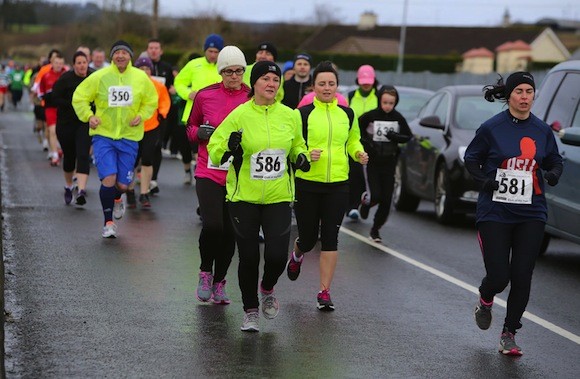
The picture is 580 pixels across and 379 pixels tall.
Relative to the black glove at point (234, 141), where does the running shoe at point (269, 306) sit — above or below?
below

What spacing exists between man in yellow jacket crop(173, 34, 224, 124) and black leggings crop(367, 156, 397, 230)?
231cm

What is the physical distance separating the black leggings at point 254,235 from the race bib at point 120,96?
512 cm

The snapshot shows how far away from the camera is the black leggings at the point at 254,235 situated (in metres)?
8.73

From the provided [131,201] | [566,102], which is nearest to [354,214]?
[131,201]

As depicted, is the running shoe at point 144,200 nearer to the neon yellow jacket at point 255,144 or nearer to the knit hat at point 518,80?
the neon yellow jacket at point 255,144

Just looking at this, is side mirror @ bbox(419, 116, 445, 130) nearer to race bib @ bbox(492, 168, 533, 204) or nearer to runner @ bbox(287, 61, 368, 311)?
runner @ bbox(287, 61, 368, 311)

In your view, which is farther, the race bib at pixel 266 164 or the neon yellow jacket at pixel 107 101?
the neon yellow jacket at pixel 107 101

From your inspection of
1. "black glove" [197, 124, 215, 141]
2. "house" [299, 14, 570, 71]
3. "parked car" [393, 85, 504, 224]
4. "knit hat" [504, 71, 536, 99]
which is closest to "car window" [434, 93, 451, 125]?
"parked car" [393, 85, 504, 224]

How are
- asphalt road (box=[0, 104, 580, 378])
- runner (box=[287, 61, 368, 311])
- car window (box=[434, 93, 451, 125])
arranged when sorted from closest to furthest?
asphalt road (box=[0, 104, 580, 378]), runner (box=[287, 61, 368, 311]), car window (box=[434, 93, 451, 125])

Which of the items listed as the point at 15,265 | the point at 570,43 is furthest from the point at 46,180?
the point at 570,43

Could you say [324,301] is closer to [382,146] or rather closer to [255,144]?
[255,144]

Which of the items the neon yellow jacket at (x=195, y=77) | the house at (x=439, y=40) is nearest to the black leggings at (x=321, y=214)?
the neon yellow jacket at (x=195, y=77)

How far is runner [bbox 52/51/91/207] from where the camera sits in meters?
15.5

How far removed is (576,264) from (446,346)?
18.0ft
